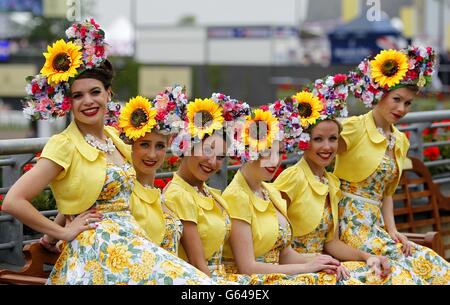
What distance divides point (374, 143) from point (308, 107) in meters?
0.71

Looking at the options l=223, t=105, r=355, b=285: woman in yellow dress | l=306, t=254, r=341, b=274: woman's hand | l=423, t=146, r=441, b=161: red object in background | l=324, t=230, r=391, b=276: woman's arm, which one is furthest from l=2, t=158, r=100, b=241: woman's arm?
l=423, t=146, r=441, b=161: red object in background

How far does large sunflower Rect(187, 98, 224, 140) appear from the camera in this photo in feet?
16.2

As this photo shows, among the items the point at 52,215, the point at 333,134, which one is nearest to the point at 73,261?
the point at 52,215

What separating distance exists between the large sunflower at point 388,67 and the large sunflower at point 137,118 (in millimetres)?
1672

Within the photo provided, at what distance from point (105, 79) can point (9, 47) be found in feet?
94.6

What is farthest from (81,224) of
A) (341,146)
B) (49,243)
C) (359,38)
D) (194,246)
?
(359,38)

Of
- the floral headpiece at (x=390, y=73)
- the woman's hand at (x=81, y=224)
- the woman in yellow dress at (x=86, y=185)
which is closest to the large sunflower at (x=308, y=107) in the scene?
the floral headpiece at (x=390, y=73)

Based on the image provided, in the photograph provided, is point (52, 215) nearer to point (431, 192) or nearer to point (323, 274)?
point (323, 274)

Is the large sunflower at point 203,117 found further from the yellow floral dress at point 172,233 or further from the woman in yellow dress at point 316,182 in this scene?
the woman in yellow dress at point 316,182

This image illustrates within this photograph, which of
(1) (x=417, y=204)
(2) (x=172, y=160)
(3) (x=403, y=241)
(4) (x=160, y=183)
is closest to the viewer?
(3) (x=403, y=241)

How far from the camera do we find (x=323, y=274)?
201 inches

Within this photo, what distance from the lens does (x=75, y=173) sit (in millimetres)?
4531

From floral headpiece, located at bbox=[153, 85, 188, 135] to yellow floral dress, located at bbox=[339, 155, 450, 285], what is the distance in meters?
1.46

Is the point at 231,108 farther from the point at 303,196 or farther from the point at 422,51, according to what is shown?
the point at 422,51
